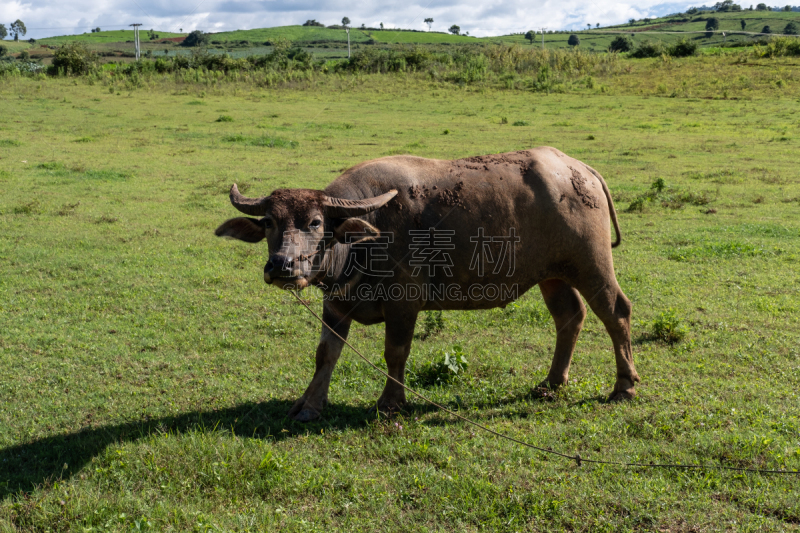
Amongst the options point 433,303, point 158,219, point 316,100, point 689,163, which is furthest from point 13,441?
point 316,100

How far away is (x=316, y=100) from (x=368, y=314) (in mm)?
25174

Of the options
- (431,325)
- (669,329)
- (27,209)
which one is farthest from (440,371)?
(27,209)

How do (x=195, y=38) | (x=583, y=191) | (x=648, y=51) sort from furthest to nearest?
(x=195, y=38) < (x=648, y=51) < (x=583, y=191)

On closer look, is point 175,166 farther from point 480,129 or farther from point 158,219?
point 480,129

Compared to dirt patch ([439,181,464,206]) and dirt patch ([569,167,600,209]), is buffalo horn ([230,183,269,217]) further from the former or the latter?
dirt patch ([569,167,600,209])

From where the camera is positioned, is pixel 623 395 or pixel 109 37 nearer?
pixel 623 395

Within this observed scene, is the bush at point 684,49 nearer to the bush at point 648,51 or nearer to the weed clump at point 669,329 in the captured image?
the bush at point 648,51

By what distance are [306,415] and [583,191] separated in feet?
9.37

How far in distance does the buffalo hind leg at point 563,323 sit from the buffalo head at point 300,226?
196cm

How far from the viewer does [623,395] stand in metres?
5.20

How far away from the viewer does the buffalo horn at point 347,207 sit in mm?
4234

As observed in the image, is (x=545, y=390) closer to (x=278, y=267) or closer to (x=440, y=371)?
(x=440, y=371)

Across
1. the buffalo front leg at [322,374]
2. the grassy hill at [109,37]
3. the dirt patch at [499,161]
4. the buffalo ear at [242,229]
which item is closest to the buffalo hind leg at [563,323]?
the dirt patch at [499,161]

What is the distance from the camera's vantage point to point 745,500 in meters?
3.77
